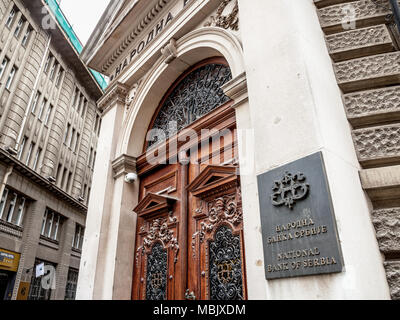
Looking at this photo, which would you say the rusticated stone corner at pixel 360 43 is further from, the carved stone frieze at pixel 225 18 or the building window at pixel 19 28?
the building window at pixel 19 28

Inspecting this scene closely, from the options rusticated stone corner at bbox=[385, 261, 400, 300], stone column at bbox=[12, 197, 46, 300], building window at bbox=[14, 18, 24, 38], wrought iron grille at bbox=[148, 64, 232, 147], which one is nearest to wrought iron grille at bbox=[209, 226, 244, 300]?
rusticated stone corner at bbox=[385, 261, 400, 300]

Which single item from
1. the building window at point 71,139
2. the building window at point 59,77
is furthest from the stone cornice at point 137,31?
the building window at point 71,139

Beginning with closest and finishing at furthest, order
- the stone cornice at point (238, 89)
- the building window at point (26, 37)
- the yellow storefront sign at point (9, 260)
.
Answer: the stone cornice at point (238, 89), the yellow storefront sign at point (9, 260), the building window at point (26, 37)

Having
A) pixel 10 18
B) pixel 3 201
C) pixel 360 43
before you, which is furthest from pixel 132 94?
pixel 10 18

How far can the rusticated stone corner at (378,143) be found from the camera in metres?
2.89

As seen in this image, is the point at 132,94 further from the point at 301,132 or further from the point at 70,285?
the point at 70,285

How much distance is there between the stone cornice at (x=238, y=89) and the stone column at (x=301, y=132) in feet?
0.46

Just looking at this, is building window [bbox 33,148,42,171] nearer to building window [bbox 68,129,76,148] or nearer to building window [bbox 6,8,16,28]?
building window [bbox 68,129,76,148]

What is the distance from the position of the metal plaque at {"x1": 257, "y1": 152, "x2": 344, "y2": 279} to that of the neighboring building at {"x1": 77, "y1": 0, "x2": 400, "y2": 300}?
0.03ft

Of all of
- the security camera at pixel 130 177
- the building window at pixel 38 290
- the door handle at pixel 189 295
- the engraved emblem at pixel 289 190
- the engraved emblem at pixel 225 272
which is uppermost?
the security camera at pixel 130 177

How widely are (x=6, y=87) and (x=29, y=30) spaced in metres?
4.47

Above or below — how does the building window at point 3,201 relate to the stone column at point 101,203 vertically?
above
